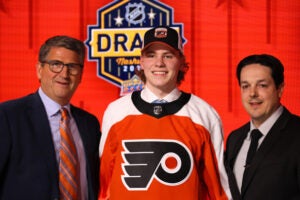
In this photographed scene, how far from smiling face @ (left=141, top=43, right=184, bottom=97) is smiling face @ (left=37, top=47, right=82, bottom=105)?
279 mm

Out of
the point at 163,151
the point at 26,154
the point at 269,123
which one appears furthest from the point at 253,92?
the point at 26,154

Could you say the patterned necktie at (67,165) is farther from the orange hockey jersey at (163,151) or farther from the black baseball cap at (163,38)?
the black baseball cap at (163,38)

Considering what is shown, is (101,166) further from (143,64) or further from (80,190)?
(143,64)

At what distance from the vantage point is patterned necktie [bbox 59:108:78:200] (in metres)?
1.67

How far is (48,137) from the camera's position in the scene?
167 cm

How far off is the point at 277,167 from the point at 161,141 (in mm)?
431

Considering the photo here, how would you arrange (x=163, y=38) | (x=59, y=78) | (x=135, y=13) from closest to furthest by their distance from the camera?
(x=59, y=78) → (x=163, y=38) → (x=135, y=13)

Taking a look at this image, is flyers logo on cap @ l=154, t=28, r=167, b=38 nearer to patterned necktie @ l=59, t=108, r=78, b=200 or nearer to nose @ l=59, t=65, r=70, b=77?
nose @ l=59, t=65, r=70, b=77

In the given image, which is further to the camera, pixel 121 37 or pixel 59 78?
pixel 121 37

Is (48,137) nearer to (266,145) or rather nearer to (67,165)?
(67,165)

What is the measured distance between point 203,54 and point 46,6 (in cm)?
105

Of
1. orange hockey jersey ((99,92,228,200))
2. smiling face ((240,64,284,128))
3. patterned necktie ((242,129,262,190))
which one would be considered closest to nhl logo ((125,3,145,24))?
orange hockey jersey ((99,92,228,200))

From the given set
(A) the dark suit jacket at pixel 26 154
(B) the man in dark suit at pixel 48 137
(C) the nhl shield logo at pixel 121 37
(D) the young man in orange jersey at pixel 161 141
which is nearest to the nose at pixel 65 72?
(B) the man in dark suit at pixel 48 137

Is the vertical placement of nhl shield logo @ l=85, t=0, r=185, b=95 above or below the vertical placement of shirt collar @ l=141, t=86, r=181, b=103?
above
